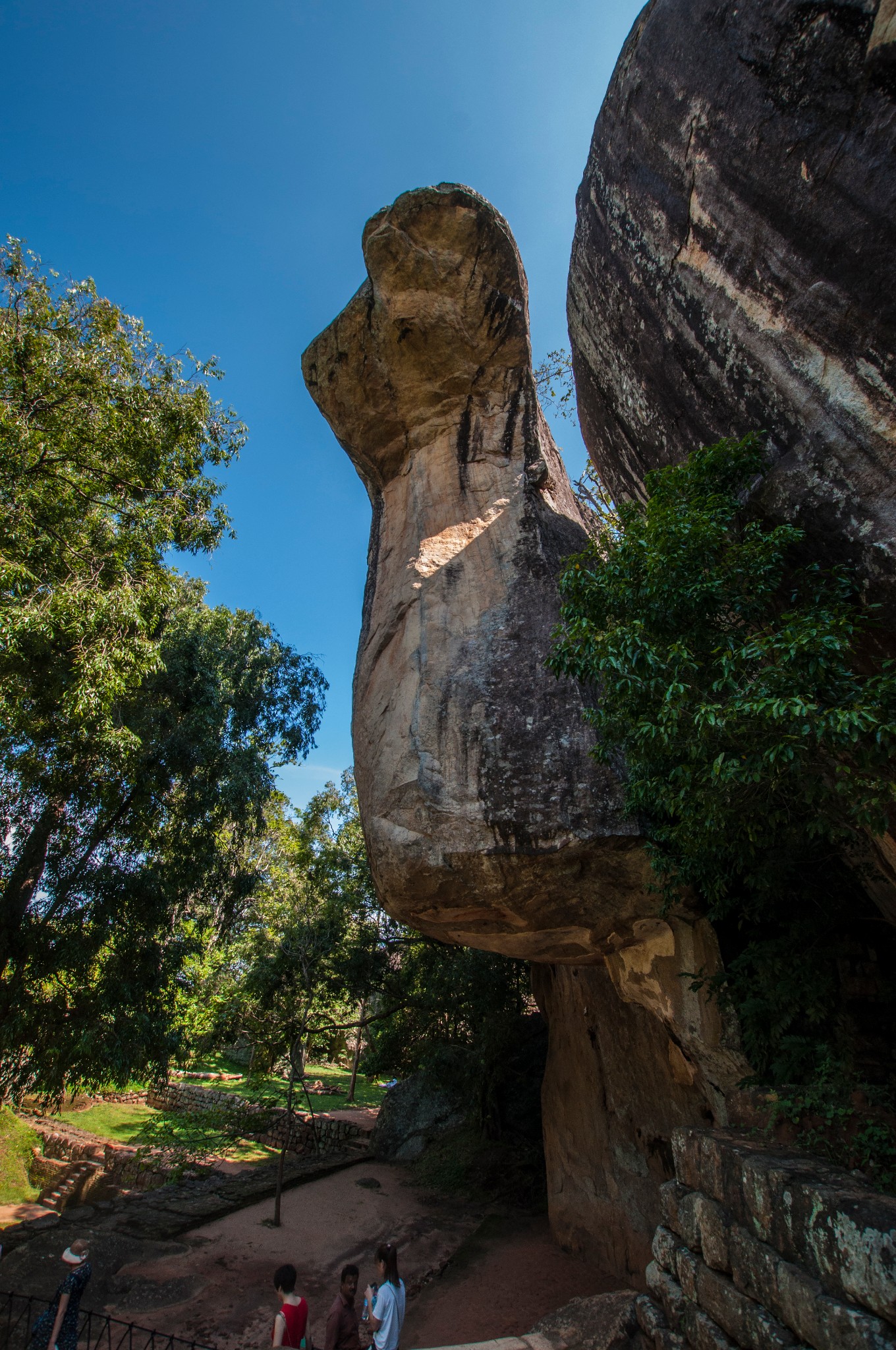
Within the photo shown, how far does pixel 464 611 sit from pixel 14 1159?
564 inches

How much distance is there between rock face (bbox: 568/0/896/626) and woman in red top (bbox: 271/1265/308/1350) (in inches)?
278

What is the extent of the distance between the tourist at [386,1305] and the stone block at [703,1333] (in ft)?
7.38

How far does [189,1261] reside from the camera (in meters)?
8.70

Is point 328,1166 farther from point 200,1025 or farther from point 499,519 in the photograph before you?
point 499,519

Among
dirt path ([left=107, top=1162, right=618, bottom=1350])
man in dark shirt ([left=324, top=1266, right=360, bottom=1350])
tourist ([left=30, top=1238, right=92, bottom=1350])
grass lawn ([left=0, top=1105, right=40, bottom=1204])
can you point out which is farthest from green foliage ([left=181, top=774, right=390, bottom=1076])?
man in dark shirt ([left=324, top=1266, right=360, bottom=1350])

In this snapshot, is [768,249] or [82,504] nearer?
[768,249]

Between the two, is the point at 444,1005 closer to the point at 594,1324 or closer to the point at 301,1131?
the point at 301,1131

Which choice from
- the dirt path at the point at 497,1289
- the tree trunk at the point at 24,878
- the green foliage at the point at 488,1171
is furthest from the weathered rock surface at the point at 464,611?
the green foliage at the point at 488,1171

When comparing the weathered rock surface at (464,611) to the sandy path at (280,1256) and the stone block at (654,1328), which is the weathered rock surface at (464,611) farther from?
the sandy path at (280,1256)

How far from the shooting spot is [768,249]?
526cm

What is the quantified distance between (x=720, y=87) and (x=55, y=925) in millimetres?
12812

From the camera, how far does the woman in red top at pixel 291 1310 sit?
5.38m

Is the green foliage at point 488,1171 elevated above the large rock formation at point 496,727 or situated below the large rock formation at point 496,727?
below

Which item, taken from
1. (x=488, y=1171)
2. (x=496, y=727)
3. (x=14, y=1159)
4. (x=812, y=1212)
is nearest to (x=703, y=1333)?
(x=812, y=1212)
